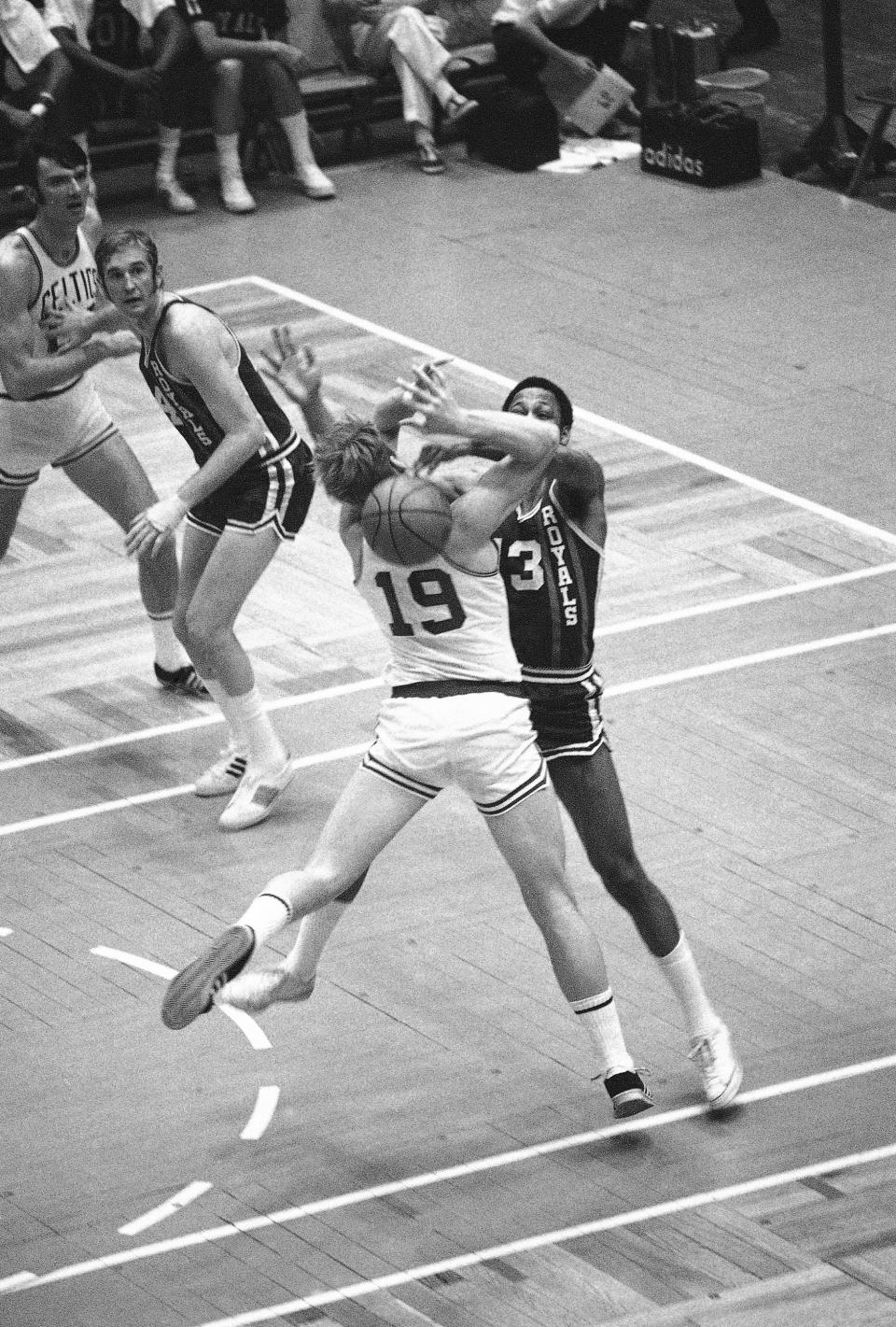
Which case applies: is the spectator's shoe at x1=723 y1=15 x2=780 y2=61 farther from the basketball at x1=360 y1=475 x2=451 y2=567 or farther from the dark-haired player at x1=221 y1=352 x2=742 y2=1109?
the basketball at x1=360 y1=475 x2=451 y2=567

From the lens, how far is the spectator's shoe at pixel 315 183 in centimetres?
1559

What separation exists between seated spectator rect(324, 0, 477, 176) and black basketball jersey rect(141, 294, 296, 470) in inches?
321

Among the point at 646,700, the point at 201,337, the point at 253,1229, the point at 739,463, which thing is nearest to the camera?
the point at 253,1229

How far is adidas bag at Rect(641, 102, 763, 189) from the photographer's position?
598 inches

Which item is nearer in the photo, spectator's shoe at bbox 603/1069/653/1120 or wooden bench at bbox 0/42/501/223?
spectator's shoe at bbox 603/1069/653/1120

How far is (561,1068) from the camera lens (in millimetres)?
6656

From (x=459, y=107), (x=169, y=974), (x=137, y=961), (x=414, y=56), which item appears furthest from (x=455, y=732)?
(x=414, y=56)

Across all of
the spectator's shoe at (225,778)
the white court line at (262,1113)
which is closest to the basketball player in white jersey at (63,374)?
the spectator's shoe at (225,778)

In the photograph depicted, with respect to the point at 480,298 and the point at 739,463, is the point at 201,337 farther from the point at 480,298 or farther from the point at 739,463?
the point at 480,298

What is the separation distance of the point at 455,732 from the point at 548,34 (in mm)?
11158

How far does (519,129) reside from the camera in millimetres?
15852

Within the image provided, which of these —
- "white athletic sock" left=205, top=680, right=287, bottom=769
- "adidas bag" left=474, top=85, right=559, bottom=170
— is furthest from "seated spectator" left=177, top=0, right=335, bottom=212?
"white athletic sock" left=205, top=680, right=287, bottom=769

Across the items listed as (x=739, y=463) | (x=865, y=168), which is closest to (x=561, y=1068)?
(x=739, y=463)

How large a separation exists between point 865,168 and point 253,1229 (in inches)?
422
